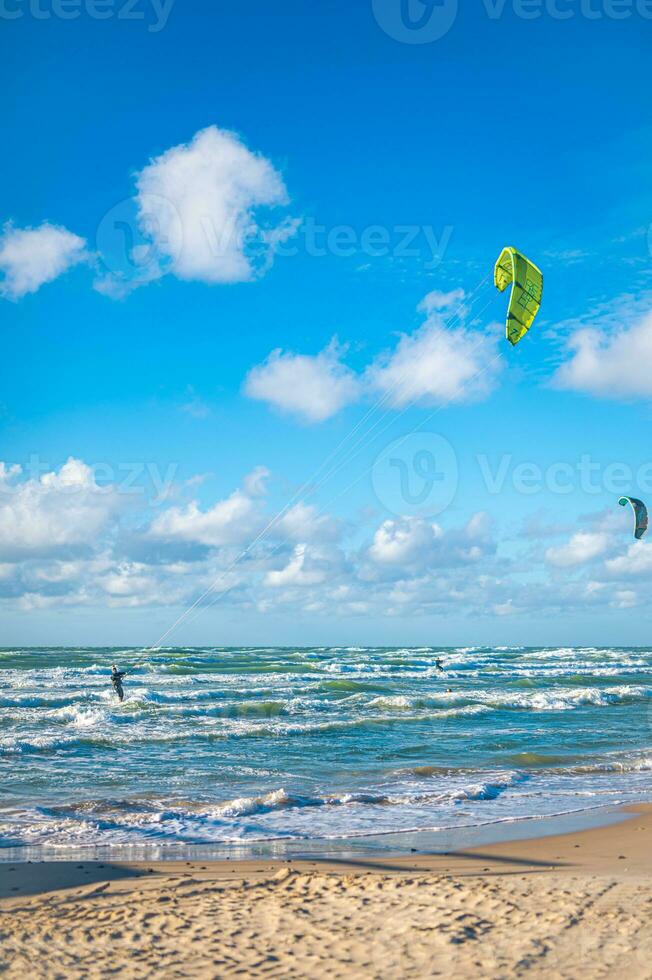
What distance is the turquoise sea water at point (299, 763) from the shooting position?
28.9 ft

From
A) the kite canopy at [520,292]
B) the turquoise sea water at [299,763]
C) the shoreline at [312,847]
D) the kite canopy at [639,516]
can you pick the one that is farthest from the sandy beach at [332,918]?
the kite canopy at [639,516]

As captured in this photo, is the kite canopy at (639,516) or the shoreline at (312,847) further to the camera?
the kite canopy at (639,516)

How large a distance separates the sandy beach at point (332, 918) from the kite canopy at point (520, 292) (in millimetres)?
8717

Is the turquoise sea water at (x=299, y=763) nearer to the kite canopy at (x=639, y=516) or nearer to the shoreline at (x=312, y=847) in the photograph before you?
the shoreline at (x=312, y=847)

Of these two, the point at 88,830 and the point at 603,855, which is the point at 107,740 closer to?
the point at 88,830

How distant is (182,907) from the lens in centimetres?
575

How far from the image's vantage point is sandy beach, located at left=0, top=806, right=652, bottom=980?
4.70 meters

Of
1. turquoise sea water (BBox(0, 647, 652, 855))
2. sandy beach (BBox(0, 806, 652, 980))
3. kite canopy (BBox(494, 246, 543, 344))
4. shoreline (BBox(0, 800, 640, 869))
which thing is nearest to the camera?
sandy beach (BBox(0, 806, 652, 980))

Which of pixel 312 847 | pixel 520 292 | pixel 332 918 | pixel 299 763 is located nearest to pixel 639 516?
pixel 520 292

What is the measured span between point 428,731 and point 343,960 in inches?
481

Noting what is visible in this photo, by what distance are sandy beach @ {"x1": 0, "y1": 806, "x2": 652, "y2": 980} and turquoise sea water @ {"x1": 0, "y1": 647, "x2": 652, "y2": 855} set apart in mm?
1362

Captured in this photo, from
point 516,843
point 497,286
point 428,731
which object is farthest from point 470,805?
point 497,286

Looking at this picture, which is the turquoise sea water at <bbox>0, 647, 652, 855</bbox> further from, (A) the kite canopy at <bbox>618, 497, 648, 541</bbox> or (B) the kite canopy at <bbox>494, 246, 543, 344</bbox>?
(B) the kite canopy at <bbox>494, 246, 543, 344</bbox>

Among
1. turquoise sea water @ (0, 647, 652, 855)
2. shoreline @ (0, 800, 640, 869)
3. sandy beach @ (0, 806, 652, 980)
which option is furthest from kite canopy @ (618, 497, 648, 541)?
sandy beach @ (0, 806, 652, 980)
